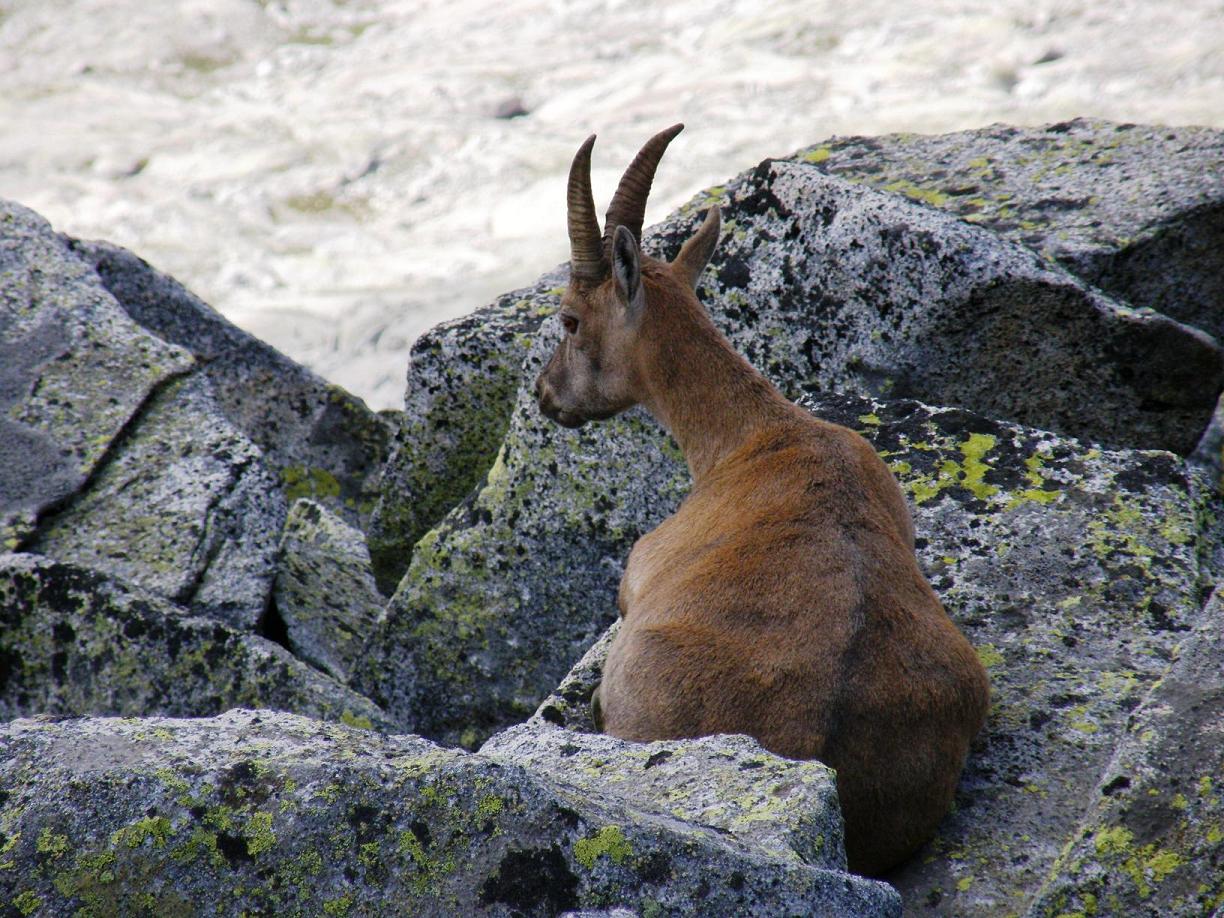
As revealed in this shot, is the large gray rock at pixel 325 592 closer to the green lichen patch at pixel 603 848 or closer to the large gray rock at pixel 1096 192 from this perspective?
the large gray rock at pixel 1096 192

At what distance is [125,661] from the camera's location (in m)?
7.12

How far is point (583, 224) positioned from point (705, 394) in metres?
1.27

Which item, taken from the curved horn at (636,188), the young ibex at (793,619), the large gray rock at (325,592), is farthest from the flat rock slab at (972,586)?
the curved horn at (636,188)

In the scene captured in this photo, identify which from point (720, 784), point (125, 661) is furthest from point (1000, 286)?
point (125, 661)

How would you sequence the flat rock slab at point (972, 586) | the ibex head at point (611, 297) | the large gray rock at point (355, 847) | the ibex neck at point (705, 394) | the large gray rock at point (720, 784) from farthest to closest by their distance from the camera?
the ibex head at point (611, 297), the ibex neck at point (705, 394), the flat rock slab at point (972, 586), the large gray rock at point (720, 784), the large gray rock at point (355, 847)

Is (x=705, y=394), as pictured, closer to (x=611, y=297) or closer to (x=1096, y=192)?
(x=611, y=297)

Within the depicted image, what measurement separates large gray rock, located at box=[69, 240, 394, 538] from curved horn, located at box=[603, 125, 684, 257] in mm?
4679

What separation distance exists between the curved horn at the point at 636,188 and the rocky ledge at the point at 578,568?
0.79 m

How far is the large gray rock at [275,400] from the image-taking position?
11.2 m

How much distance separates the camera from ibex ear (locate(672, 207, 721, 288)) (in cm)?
770

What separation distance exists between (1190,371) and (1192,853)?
4289mm

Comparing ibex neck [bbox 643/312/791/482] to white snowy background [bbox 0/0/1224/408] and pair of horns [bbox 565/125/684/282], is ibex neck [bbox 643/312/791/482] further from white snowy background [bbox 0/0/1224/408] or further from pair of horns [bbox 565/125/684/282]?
white snowy background [bbox 0/0/1224/408]

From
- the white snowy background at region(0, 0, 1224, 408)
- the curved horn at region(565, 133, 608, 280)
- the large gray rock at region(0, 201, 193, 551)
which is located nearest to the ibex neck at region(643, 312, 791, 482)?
the curved horn at region(565, 133, 608, 280)

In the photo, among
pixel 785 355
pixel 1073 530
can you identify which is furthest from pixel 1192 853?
pixel 785 355
